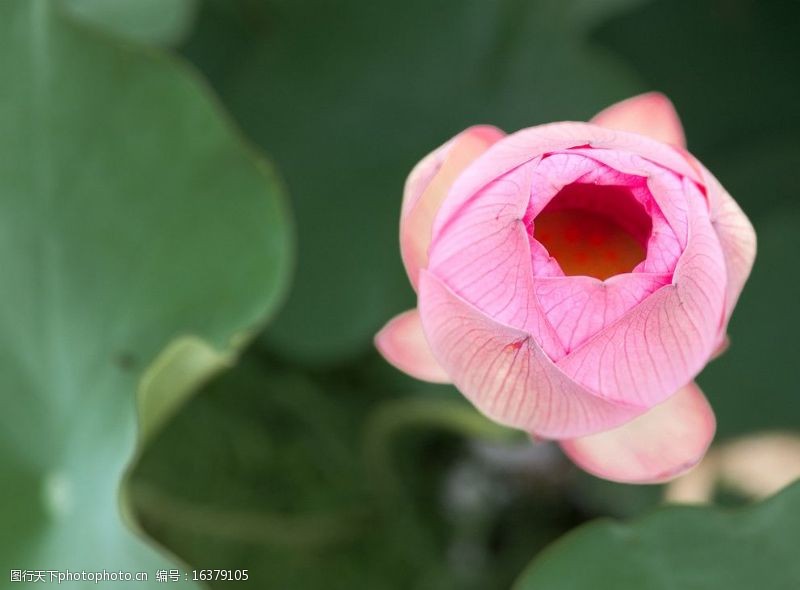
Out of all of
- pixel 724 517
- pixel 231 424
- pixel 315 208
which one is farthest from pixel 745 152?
pixel 231 424

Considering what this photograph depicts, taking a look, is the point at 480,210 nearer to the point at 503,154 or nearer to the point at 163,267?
the point at 503,154

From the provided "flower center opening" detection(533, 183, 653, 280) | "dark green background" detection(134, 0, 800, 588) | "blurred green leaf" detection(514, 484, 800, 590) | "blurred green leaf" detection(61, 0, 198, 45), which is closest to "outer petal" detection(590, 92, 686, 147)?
"flower center opening" detection(533, 183, 653, 280)

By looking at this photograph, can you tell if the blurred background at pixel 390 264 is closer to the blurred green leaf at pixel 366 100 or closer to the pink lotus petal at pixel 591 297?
the blurred green leaf at pixel 366 100

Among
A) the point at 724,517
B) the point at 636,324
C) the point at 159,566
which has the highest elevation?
the point at 636,324

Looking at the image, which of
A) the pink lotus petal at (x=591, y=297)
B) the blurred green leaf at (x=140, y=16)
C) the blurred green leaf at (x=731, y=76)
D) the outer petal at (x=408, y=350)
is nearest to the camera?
the pink lotus petal at (x=591, y=297)

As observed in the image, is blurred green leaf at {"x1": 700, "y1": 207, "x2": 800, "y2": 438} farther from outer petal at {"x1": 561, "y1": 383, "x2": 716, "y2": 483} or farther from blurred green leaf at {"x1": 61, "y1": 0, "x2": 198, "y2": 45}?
blurred green leaf at {"x1": 61, "y1": 0, "x2": 198, "y2": 45}

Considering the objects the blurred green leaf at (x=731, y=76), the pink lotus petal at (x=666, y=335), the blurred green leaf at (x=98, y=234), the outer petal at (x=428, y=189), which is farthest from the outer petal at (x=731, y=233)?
the blurred green leaf at (x=731, y=76)

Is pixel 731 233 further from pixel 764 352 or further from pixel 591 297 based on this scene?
pixel 764 352
